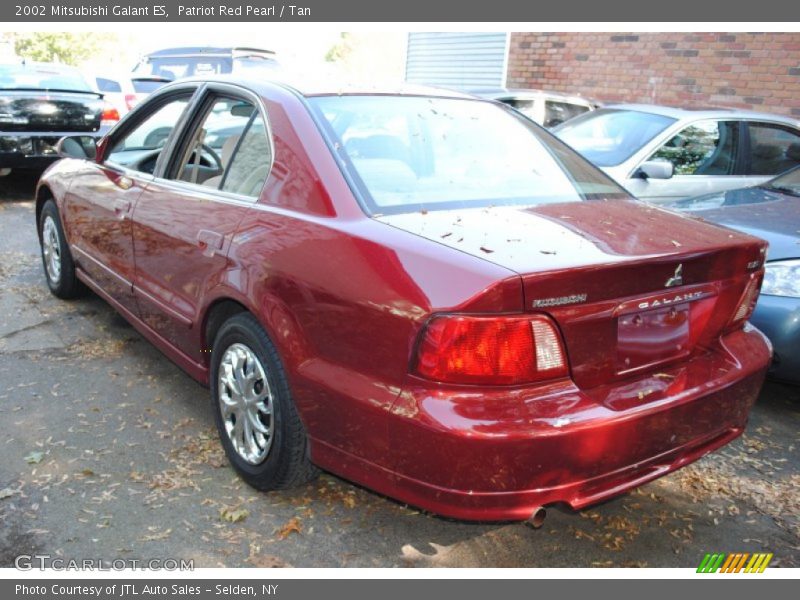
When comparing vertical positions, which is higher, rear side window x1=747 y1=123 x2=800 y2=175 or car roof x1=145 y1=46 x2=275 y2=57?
car roof x1=145 y1=46 x2=275 y2=57

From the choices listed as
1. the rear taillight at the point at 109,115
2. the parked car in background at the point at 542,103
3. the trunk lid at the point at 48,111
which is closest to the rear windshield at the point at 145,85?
the rear taillight at the point at 109,115

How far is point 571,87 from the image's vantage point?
11.8 meters

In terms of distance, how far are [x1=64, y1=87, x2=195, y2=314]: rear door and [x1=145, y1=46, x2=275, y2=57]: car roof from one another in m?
7.85

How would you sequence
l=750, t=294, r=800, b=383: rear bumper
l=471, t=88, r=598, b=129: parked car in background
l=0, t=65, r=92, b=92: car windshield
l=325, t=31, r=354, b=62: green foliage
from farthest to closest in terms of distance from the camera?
1. l=325, t=31, r=354, b=62: green foliage
2. l=471, t=88, r=598, b=129: parked car in background
3. l=0, t=65, r=92, b=92: car windshield
4. l=750, t=294, r=800, b=383: rear bumper

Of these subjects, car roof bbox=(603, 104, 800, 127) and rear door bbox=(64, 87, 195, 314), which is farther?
car roof bbox=(603, 104, 800, 127)

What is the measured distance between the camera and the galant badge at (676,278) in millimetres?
2405

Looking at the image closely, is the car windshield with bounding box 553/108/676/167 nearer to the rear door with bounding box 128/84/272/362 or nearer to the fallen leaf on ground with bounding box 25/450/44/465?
the rear door with bounding box 128/84/272/362

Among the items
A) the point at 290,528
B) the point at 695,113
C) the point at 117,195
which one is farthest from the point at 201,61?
the point at 290,528

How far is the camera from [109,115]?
29.0ft

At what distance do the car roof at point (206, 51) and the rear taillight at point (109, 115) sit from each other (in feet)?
10.5

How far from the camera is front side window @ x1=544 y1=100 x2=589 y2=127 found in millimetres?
9369

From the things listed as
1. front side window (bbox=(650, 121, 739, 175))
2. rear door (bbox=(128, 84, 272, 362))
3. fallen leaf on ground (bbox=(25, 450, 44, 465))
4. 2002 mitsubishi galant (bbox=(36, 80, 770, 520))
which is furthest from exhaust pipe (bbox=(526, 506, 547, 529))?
front side window (bbox=(650, 121, 739, 175))

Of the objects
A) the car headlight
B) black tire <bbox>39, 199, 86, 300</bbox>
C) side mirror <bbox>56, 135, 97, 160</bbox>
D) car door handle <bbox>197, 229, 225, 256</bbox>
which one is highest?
side mirror <bbox>56, 135, 97, 160</bbox>

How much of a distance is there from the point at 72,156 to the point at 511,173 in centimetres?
305
